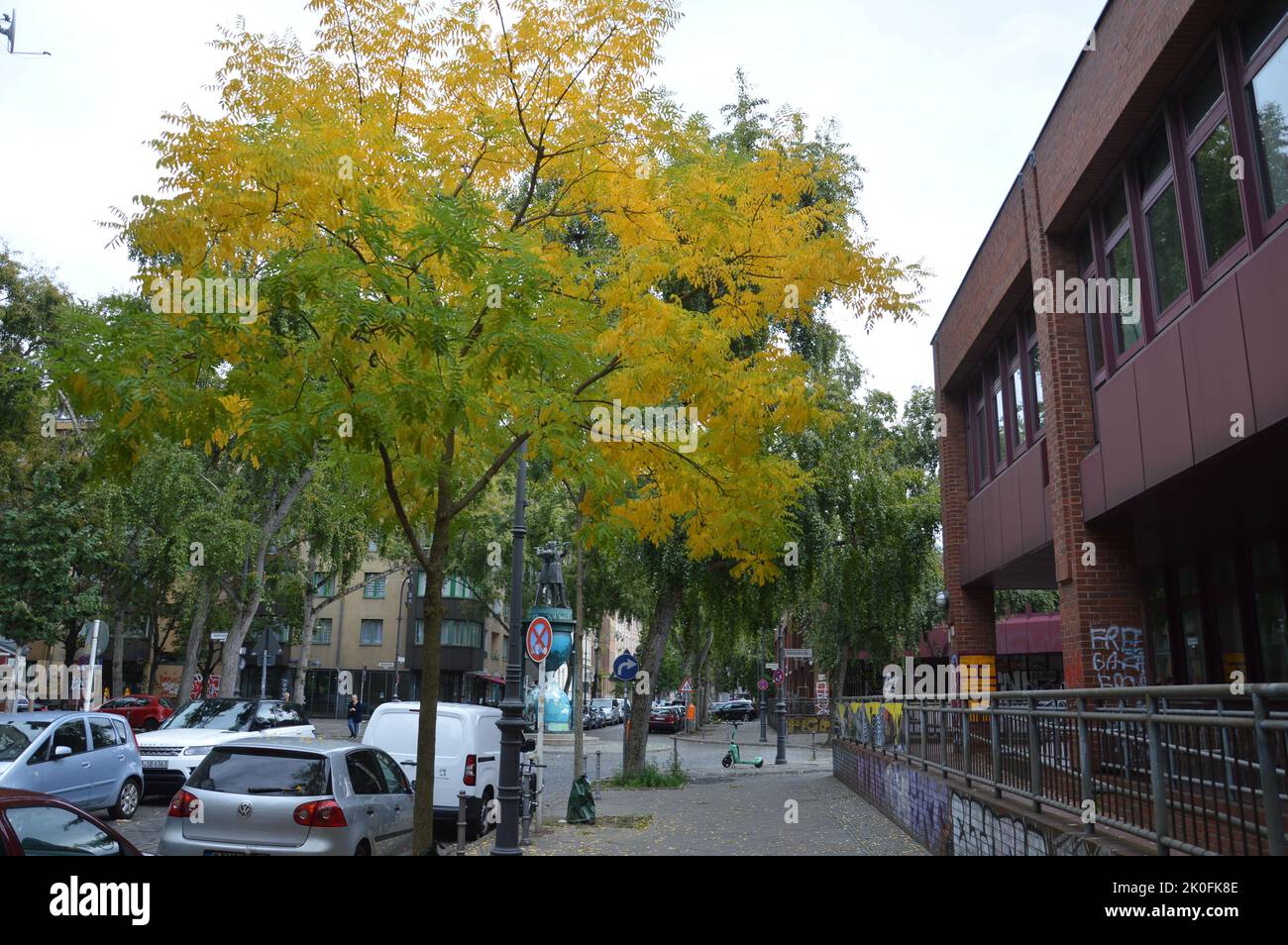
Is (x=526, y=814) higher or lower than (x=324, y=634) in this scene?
lower

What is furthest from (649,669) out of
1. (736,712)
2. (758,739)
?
(736,712)

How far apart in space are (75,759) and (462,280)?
998 cm

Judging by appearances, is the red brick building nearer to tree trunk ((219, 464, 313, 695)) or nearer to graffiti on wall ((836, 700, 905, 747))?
graffiti on wall ((836, 700, 905, 747))

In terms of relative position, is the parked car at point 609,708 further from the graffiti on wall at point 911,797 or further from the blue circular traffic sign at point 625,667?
the graffiti on wall at point 911,797

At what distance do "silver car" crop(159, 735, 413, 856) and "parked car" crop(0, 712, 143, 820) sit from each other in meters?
5.38

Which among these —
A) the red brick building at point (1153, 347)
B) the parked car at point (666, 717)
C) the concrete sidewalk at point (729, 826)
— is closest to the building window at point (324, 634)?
the parked car at point (666, 717)

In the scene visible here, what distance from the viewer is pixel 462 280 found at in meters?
9.03

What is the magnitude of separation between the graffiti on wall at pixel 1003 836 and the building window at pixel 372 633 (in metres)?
58.2

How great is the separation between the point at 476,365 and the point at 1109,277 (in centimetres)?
848

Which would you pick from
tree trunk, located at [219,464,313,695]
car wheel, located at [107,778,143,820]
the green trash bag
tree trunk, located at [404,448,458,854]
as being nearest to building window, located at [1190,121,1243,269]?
tree trunk, located at [404,448,458,854]

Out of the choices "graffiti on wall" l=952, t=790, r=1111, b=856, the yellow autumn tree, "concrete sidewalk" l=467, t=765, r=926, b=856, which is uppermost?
the yellow autumn tree

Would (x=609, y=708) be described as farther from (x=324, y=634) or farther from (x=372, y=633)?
(x=324, y=634)

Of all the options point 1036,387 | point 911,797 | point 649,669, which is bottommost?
point 911,797

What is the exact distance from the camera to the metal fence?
4.50m
